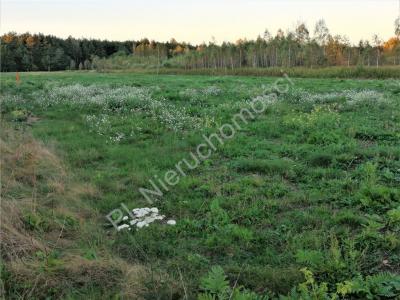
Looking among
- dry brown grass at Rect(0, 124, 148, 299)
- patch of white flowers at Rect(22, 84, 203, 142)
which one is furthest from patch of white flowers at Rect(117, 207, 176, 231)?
patch of white flowers at Rect(22, 84, 203, 142)

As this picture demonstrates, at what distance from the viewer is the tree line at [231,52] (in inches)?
2766

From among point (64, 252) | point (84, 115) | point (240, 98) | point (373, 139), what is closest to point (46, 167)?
point (64, 252)

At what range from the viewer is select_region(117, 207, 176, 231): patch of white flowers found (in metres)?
6.75

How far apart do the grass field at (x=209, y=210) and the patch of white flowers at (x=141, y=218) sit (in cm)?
13

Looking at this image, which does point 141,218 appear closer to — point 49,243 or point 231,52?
point 49,243

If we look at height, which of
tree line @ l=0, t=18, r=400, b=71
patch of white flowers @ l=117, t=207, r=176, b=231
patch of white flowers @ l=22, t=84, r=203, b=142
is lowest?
patch of white flowers @ l=117, t=207, r=176, b=231

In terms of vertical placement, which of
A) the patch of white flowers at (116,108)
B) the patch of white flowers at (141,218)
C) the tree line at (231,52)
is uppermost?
the tree line at (231,52)

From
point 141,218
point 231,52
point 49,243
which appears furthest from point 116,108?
point 231,52

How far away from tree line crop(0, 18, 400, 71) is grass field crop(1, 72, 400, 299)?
61.2 m

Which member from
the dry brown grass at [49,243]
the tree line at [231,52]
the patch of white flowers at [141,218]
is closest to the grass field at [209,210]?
the dry brown grass at [49,243]

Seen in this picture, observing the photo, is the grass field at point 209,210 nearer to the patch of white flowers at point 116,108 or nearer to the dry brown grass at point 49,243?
the dry brown grass at point 49,243

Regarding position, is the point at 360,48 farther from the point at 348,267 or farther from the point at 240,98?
the point at 348,267

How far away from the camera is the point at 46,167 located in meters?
9.54

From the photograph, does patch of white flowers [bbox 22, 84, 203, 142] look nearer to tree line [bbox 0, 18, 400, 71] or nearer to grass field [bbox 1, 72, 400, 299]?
grass field [bbox 1, 72, 400, 299]
